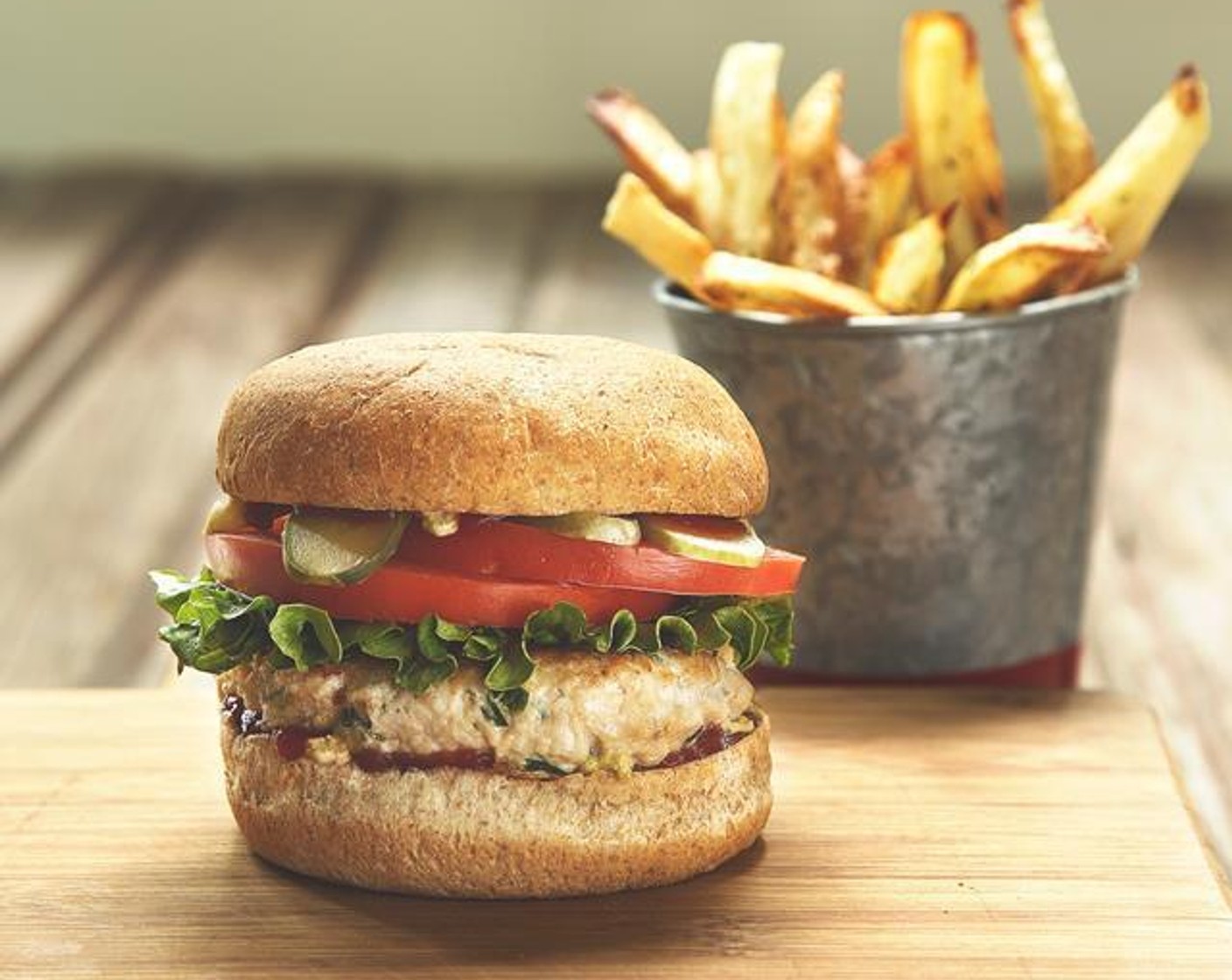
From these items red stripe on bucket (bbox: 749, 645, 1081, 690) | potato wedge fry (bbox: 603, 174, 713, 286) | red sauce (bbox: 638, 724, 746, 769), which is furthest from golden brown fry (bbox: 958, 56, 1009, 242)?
red sauce (bbox: 638, 724, 746, 769)

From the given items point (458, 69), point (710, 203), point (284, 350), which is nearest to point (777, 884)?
point (710, 203)

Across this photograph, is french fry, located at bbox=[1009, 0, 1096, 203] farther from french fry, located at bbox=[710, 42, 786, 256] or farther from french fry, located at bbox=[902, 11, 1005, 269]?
french fry, located at bbox=[710, 42, 786, 256]

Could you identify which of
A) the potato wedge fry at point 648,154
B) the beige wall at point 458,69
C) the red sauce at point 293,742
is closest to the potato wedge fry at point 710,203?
the potato wedge fry at point 648,154

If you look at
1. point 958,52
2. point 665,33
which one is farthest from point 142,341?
point 958,52

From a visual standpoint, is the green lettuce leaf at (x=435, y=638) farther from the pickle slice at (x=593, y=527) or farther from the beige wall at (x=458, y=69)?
the beige wall at (x=458, y=69)

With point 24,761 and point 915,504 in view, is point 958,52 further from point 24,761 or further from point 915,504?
point 24,761

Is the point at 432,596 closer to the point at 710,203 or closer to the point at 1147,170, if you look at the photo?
the point at 710,203

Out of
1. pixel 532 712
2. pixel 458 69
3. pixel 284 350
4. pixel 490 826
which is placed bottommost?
pixel 284 350
